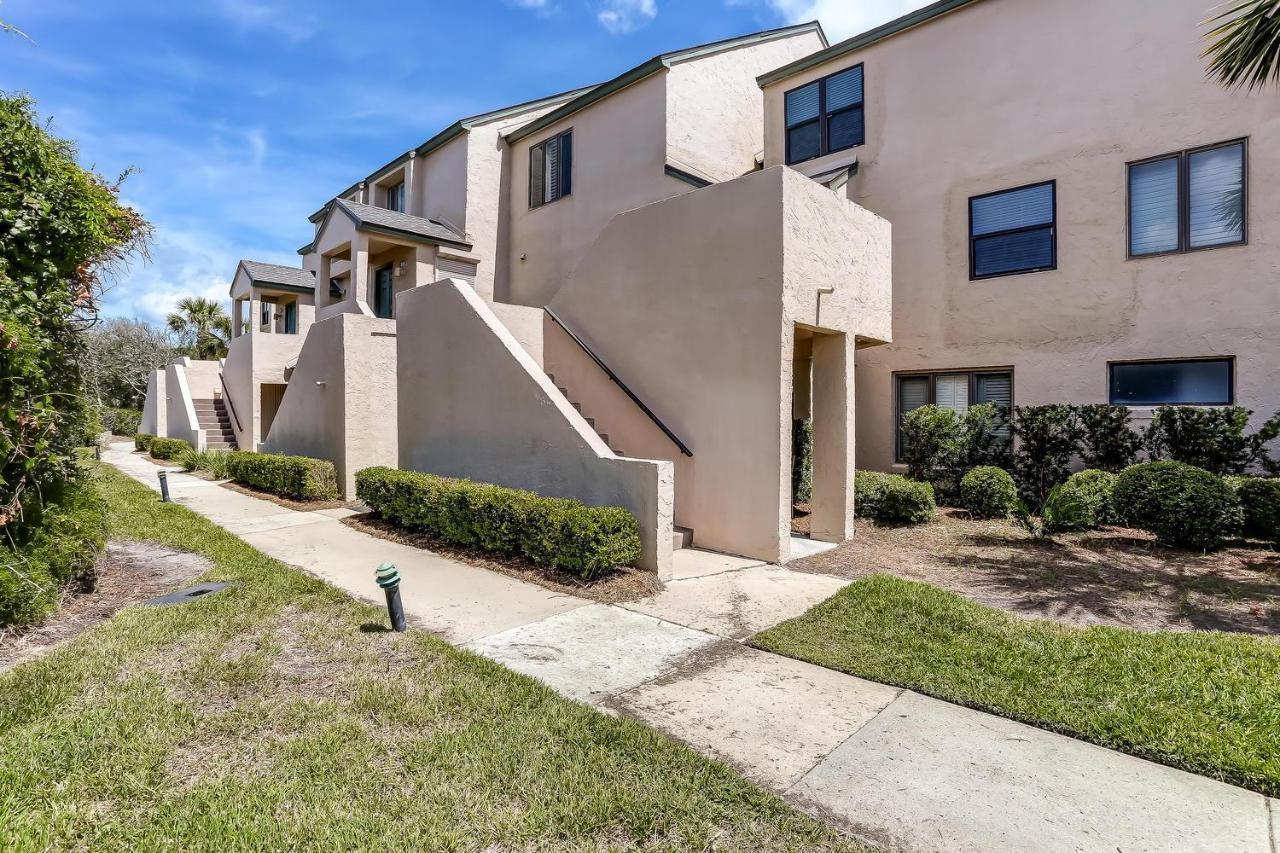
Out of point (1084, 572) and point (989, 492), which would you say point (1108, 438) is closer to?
point (989, 492)

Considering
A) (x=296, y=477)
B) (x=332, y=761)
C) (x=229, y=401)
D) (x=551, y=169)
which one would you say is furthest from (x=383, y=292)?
(x=332, y=761)

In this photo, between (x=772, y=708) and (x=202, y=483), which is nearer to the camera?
(x=772, y=708)

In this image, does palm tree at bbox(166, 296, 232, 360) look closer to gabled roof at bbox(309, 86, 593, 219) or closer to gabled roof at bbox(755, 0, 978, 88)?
gabled roof at bbox(309, 86, 593, 219)

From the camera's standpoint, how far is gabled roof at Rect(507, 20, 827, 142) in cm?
1307

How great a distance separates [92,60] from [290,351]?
45.0 ft

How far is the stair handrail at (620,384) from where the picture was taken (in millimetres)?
8406

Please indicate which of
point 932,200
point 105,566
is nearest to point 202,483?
point 105,566

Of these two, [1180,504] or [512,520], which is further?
[1180,504]

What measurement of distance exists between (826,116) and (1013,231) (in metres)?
4.70

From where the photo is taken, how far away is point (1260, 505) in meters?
7.95

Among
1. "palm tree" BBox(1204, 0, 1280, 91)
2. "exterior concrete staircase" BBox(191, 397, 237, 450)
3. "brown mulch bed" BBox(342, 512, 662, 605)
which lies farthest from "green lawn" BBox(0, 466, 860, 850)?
"exterior concrete staircase" BBox(191, 397, 237, 450)

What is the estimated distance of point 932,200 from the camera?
11984mm

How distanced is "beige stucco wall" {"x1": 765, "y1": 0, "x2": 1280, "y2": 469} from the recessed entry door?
12460mm

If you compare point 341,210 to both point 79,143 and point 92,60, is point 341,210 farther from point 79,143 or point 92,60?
point 79,143
